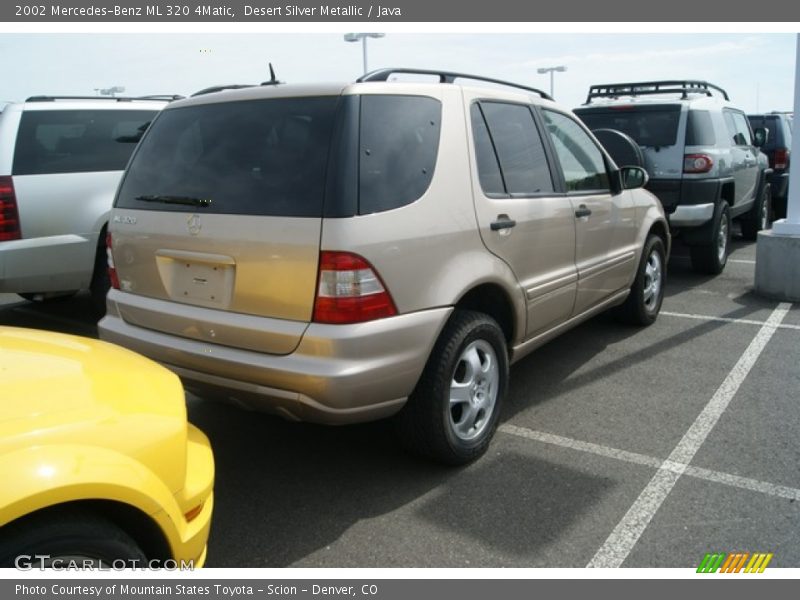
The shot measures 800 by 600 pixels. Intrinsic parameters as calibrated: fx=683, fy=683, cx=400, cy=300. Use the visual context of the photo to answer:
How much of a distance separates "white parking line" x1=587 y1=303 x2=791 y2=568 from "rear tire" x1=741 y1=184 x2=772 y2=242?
5296 millimetres

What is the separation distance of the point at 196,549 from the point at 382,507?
112 cm

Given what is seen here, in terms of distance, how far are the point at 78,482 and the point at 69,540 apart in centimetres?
15

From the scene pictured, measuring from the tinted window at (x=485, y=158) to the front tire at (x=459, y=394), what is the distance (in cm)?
66

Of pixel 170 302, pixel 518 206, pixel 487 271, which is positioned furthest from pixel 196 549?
pixel 518 206

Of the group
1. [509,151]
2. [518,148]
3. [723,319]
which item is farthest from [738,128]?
[509,151]

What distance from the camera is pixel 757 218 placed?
9711mm

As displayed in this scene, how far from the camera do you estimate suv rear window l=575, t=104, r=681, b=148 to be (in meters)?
7.36

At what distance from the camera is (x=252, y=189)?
2967mm

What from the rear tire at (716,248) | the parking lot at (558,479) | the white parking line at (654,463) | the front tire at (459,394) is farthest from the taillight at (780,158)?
the front tire at (459,394)

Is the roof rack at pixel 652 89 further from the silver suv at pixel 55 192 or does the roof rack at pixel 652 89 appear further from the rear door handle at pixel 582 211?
the silver suv at pixel 55 192

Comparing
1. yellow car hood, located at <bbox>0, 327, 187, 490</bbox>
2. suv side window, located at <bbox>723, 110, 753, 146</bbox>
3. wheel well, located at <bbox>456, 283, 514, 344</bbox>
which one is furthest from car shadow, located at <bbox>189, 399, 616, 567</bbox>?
suv side window, located at <bbox>723, 110, 753, 146</bbox>

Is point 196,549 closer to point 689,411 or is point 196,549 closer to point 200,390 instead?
point 200,390

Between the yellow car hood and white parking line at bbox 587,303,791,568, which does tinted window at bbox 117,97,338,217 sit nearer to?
the yellow car hood

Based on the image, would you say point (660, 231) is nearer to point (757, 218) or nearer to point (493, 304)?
point (493, 304)
